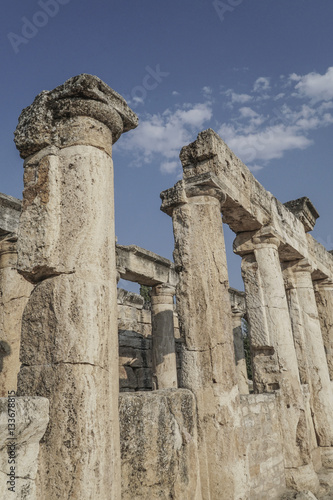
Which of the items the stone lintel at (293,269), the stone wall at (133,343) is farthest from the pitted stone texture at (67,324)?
the stone wall at (133,343)

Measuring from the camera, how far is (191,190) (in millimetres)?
5891

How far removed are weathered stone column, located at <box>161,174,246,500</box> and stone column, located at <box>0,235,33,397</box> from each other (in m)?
3.59

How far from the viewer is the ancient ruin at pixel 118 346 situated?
302 cm

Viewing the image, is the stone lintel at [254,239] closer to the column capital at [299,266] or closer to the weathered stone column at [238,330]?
the column capital at [299,266]

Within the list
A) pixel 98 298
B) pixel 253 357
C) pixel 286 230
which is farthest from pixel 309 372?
pixel 98 298

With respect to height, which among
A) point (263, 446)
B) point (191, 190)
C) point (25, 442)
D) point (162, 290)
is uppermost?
point (162, 290)

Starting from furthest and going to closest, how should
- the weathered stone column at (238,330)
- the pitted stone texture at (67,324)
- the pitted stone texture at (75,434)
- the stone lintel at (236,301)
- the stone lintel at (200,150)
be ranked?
the stone lintel at (236,301) < the weathered stone column at (238,330) < the stone lintel at (200,150) < the pitted stone texture at (67,324) < the pitted stone texture at (75,434)

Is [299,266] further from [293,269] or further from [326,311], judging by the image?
[326,311]

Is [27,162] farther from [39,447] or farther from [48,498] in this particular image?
[48,498]

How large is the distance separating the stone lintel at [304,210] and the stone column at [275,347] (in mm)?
2167

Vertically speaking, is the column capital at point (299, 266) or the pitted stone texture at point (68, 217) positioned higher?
the column capital at point (299, 266)

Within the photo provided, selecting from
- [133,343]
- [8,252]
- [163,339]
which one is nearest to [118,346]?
[8,252]

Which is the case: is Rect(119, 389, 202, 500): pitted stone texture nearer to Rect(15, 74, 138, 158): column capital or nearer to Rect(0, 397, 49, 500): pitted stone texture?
Rect(0, 397, 49, 500): pitted stone texture

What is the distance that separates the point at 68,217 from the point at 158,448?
2319mm
